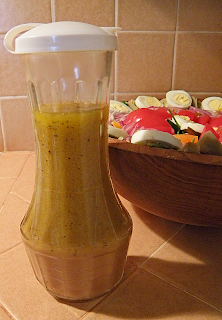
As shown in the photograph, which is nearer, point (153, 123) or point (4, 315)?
point (4, 315)

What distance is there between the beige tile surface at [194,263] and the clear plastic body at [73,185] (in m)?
0.09

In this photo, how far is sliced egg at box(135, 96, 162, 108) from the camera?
894 millimetres

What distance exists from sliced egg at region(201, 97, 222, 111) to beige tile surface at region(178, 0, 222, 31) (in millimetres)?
230

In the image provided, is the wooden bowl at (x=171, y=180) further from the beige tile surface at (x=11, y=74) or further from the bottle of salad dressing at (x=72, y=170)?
the beige tile surface at (x=11, y=74)

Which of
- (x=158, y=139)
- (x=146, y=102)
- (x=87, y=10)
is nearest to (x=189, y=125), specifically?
(x=158, y=139)

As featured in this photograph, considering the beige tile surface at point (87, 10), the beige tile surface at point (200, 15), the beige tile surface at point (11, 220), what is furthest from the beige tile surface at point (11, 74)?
the beige tile surface at point (200, 15)

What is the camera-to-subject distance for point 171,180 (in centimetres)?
42

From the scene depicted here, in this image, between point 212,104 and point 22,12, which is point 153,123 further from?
point 22,12

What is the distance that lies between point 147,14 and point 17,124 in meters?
0.57

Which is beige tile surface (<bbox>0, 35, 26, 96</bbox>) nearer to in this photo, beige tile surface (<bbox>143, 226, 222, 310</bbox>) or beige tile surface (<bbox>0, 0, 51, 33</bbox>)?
beige tile surface (<bbox>0, 0, 51, 33</bbox>)

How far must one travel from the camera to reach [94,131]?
0.36m

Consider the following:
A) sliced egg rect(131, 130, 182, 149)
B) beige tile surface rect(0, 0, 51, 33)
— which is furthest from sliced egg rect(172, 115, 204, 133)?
beige tile surface rect(0, 0, 51, 33)

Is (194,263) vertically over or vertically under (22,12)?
under

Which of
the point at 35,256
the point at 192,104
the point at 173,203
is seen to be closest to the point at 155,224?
the point at 173,203
